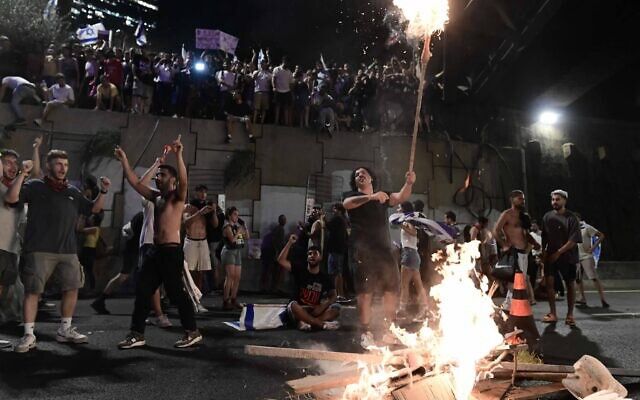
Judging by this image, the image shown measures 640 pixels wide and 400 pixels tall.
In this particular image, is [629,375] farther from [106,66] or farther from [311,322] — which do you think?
[106,66]

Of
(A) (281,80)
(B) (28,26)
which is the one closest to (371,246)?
(A) (281,80)

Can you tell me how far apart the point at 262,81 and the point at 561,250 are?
9.13 metres

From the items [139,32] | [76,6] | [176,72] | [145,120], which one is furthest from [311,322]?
[76,6]

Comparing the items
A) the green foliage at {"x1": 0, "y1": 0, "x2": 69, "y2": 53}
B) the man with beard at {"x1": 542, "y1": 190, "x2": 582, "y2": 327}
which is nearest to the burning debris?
the man with beard at {"x1": 542, "y1": 190, "x2": 582, "y2": 327}

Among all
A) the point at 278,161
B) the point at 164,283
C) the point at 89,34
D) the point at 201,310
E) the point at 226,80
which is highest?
the point at 89,34

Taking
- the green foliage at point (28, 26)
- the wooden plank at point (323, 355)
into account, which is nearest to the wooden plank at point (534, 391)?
the wooden plank at point (323, 355)

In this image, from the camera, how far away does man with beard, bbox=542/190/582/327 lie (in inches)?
265

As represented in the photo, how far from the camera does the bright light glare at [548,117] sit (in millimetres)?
15411

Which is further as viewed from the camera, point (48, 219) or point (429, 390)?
point (48, 219)

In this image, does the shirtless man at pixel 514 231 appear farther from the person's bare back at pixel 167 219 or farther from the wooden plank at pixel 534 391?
the person's bare back at pixel 167 219

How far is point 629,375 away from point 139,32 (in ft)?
57.2

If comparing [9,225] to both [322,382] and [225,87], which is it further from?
[225,87]

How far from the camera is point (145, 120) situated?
11.7 metres

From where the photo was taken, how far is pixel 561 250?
671 centimetres
